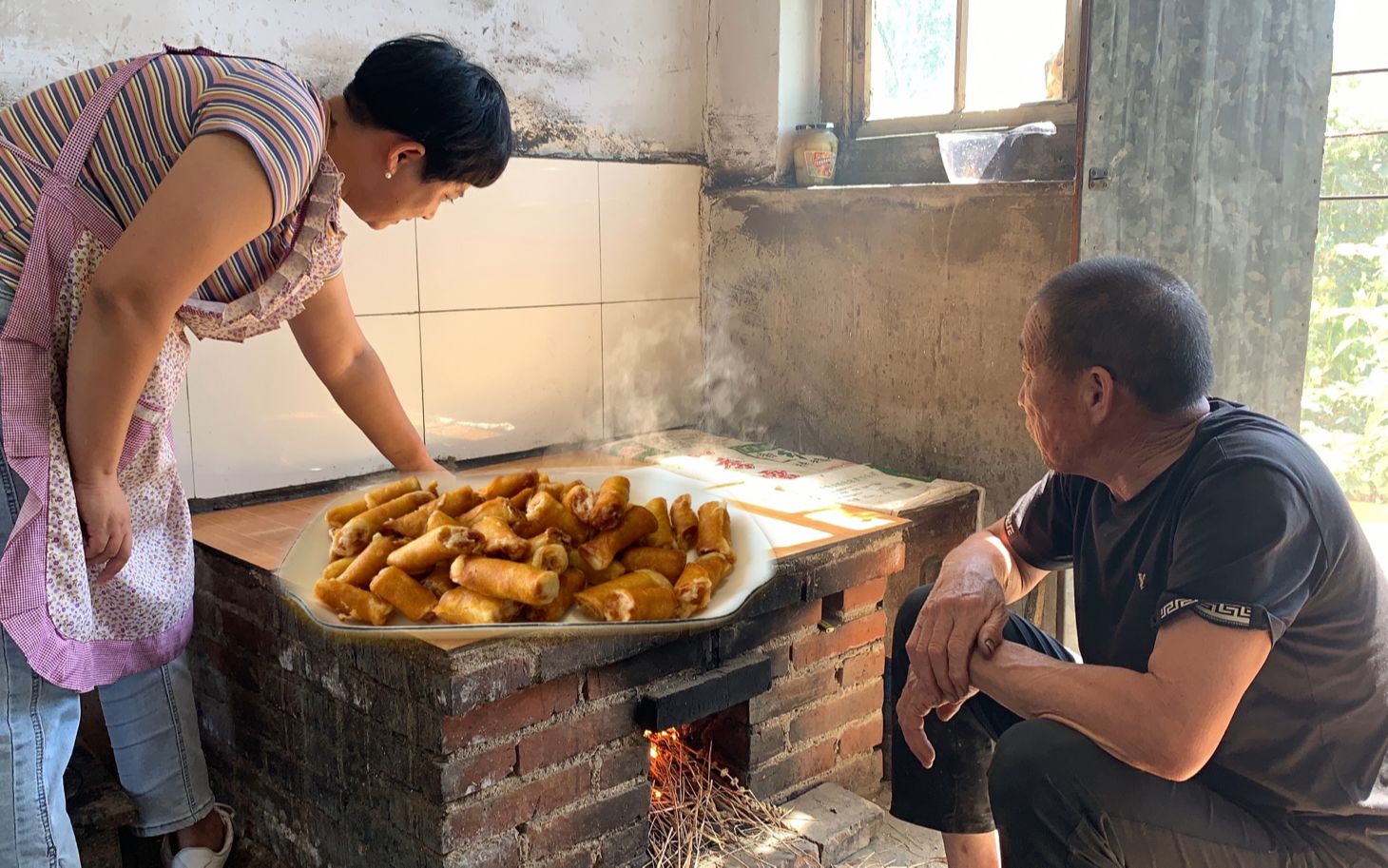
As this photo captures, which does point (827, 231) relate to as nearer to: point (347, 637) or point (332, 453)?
point (332, 453)

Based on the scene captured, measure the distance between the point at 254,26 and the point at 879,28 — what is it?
185cm

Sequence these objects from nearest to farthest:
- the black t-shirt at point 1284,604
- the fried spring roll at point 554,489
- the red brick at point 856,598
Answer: the black t-shirt at point 1284,604, the fried spring roll at point 554,489, the red brick at point 856,598

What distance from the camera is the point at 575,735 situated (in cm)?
191

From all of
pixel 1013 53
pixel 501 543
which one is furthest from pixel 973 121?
pixel 501 543

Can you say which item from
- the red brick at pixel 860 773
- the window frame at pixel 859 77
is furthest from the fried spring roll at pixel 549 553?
the window frame at pixel 859 77

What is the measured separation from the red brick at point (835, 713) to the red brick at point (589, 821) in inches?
17.6

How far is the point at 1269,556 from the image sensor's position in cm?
135

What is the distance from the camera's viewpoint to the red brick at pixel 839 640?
2326 mm

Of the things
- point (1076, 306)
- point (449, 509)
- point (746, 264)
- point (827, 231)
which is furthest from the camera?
point (746, 264)

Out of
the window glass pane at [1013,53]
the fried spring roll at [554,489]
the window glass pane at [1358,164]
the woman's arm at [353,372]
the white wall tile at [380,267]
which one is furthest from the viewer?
the window glass pane at [1358,164]

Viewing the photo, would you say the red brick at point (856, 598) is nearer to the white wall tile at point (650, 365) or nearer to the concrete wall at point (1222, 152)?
the concrete wall at point (1222, 152)

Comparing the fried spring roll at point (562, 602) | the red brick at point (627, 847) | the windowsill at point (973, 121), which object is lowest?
the red brick at point (627, 847)

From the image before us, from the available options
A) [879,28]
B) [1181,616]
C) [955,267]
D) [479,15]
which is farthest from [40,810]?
[879,28]

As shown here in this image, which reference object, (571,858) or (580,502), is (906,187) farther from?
(571,858)
